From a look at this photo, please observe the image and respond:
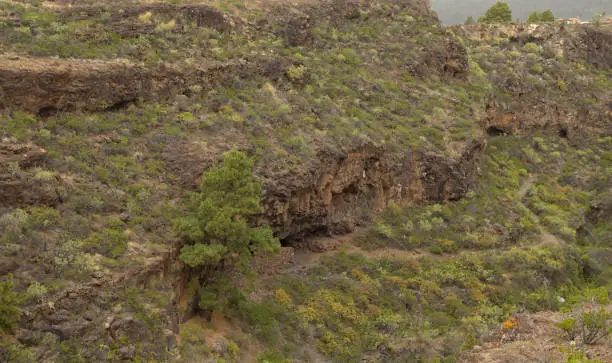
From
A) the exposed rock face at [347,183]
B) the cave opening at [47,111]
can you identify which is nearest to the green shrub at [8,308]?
the exposed rock face at [347,183]

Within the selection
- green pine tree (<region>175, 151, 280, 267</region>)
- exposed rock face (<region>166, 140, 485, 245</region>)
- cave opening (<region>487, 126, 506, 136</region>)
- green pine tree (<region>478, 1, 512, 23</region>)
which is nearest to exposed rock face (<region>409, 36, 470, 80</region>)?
cave opening (<region>487, 126, 506, 136</region>)

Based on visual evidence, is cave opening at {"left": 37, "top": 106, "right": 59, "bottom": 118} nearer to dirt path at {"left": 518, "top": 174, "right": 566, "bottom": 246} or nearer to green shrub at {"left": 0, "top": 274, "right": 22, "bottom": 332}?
green shrub at {"left": 0, "top": 274, "right": 22, "bottom": 332}

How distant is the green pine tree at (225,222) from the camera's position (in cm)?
1780

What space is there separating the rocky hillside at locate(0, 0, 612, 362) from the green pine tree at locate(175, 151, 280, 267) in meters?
1.38

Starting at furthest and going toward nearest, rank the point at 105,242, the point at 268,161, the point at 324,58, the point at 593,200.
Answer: the point at 593,200, the point at 324,58, the point at 268,161, the point at 105,242

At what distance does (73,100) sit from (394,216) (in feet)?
64.4

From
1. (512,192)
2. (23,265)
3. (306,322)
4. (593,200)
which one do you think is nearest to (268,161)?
(306,322)

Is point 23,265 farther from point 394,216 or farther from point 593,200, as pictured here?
point 593,200

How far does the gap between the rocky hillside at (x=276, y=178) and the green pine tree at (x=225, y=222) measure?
1.38 metres

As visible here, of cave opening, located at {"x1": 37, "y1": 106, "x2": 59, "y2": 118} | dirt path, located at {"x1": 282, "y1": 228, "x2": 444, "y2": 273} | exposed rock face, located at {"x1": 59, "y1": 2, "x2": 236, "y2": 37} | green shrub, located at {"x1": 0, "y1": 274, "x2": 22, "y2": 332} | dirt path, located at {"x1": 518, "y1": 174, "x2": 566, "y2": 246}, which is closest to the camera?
green shrub, located at {"x1": 0, "y1": 274, "x2": 22, "y2": 332}

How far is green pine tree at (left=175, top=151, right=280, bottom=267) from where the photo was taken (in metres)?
17.8

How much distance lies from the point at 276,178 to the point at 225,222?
7544mm

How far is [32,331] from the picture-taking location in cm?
1409

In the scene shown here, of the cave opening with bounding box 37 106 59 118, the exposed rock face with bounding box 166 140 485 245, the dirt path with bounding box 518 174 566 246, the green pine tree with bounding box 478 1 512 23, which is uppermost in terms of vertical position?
the green pine tree with bounding box 478 1 512 23
